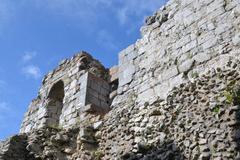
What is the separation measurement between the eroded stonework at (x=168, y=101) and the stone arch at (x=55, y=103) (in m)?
0.92

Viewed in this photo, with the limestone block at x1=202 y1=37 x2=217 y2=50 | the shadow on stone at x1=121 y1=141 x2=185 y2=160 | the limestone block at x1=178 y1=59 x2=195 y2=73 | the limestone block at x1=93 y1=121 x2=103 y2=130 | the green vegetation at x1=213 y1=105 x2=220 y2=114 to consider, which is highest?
the limestone block at x1=202 y1=37 x2=217 y2=50

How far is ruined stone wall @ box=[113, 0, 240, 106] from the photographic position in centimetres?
588

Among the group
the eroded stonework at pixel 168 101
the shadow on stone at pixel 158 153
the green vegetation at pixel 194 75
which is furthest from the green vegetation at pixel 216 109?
the green vegetation at pixel 194 75

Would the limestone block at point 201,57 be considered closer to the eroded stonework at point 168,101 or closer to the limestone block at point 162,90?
the eroded stonework at point 168,101

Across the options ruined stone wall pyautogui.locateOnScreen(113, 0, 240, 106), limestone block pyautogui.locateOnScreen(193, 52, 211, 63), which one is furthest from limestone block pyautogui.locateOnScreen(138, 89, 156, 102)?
limestone block pyautogui.locateOnScreen(193, 52, 211, 63)

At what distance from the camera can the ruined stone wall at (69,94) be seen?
8344 mm

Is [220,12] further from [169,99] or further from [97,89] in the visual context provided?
[97,89]

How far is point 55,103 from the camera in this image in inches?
377

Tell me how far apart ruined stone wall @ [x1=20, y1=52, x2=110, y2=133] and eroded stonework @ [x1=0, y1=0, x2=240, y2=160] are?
0.13 ft

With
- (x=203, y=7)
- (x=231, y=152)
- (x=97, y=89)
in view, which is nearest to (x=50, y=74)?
(x=97, y=89)

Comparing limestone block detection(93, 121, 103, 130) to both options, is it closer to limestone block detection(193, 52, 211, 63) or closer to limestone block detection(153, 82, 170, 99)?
limestone block detection(153, 82, 170, 99)

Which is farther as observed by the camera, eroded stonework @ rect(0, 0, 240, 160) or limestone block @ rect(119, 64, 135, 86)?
limestone block @ rect(119, 64, 135, 86)

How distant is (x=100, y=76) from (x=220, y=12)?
389 centimetres

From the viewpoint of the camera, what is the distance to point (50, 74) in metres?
10.1
